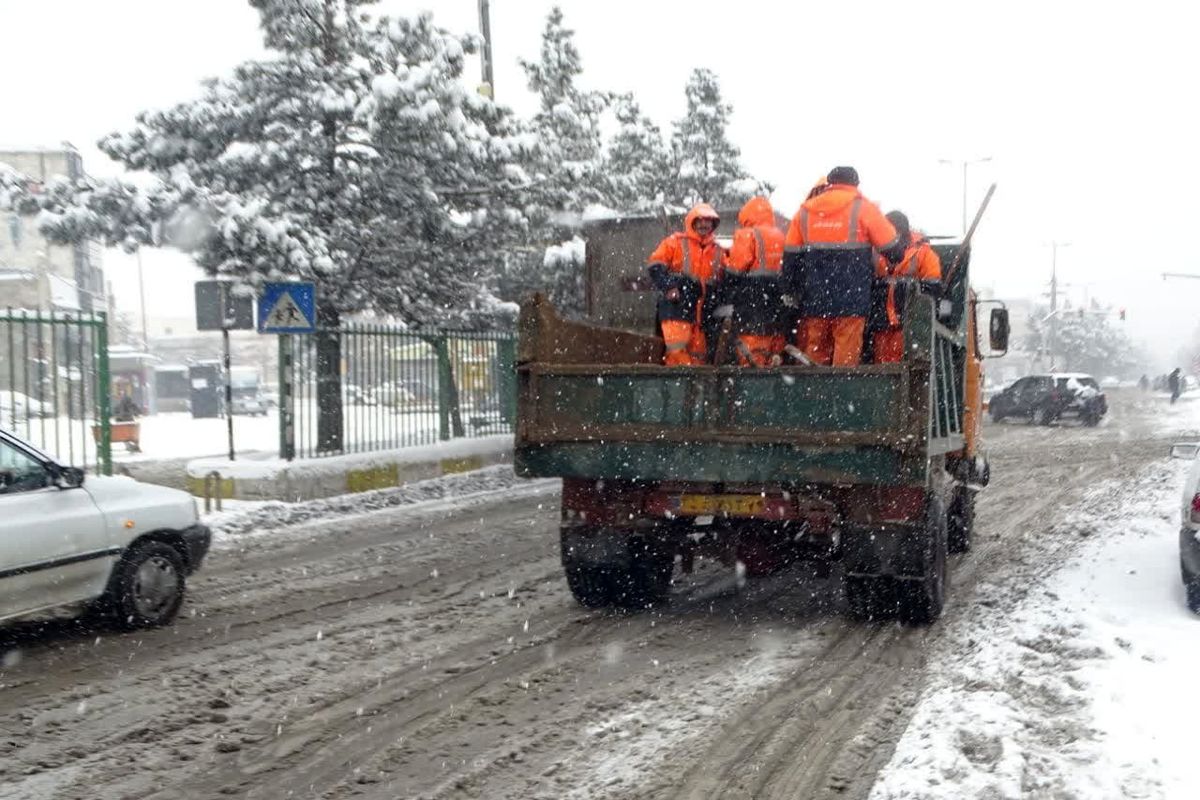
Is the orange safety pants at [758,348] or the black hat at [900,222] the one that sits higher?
the black hat at [900,222]

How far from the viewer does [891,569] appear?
6461 mm

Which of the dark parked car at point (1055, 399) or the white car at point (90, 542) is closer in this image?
the white car at point (90, 542)

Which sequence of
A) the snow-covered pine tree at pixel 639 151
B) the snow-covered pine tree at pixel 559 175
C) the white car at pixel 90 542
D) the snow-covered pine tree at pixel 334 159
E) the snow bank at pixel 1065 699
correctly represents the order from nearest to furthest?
1. the snow bank at pixel 1065 699
2. the white car at pixel 90 542
3. the snow-covered pine tree at pixel 334 159
4. the snow-covered pine tree at pixel 559 175
5. the snow-covered pine tree at pixel 639 151

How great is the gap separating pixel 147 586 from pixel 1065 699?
5.14 meters

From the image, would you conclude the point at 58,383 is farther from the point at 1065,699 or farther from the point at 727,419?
the point at 1065,699

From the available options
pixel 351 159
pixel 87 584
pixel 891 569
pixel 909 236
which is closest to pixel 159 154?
pixel 351 159

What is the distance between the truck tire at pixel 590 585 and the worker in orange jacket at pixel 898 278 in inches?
91.7

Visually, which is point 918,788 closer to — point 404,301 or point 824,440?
point 824,440

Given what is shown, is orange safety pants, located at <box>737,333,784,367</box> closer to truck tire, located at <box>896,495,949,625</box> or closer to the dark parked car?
truck tire, located at <box>896,495,949,625</box>

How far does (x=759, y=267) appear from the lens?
24.6ft

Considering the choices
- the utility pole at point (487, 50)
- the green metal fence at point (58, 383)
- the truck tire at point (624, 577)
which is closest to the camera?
the truck tire at point (624, 577)

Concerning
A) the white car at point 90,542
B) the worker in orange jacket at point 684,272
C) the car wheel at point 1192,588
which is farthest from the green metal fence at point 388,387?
the car wheel at point 1192,588

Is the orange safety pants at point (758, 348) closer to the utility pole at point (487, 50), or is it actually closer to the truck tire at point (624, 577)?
the truck tire at point (624, 577)

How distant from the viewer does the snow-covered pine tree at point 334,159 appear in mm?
13258
